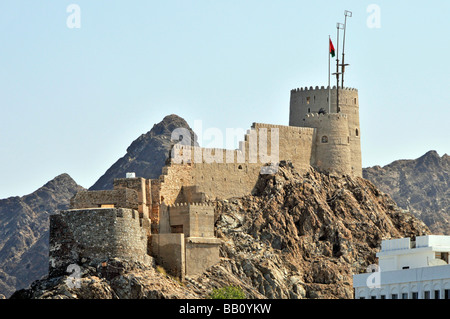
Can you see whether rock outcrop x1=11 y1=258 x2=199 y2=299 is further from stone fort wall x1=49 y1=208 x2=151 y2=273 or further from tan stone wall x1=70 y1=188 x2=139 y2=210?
tan stone wall x1=70 y1=188 x2=139 y2=210

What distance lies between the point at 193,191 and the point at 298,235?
12.2m

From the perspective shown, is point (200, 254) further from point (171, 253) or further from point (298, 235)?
point (298, 235)

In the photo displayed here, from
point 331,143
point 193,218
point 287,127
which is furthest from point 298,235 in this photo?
point 193,218

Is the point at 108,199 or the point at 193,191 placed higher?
the point at 193,191

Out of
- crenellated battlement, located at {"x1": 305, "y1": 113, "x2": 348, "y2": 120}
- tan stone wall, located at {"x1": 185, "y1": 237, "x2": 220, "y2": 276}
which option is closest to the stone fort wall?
tan stone wall, located at {"x1": 185, "y1": 237, "x2": 220, "y2": 276}

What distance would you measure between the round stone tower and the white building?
106 feet

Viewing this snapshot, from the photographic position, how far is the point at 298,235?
420 ft

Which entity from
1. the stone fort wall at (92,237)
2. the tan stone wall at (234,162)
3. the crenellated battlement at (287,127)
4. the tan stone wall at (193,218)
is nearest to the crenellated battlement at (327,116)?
the tan stone wall at (234,162)

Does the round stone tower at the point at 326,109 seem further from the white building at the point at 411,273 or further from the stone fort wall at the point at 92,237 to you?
the white building at the point at 411,273

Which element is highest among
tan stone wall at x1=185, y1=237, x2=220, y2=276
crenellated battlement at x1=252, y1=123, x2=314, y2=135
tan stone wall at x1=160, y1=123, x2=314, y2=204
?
crenellated battlement at x1=252, y1=123, x2=314, y2=135

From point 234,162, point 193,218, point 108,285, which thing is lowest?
point 108,285

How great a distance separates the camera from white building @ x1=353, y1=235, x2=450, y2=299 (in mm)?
93938

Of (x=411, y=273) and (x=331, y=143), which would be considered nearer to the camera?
(x=411, y=273)

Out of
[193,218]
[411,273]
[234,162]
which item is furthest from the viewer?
[234,162]
